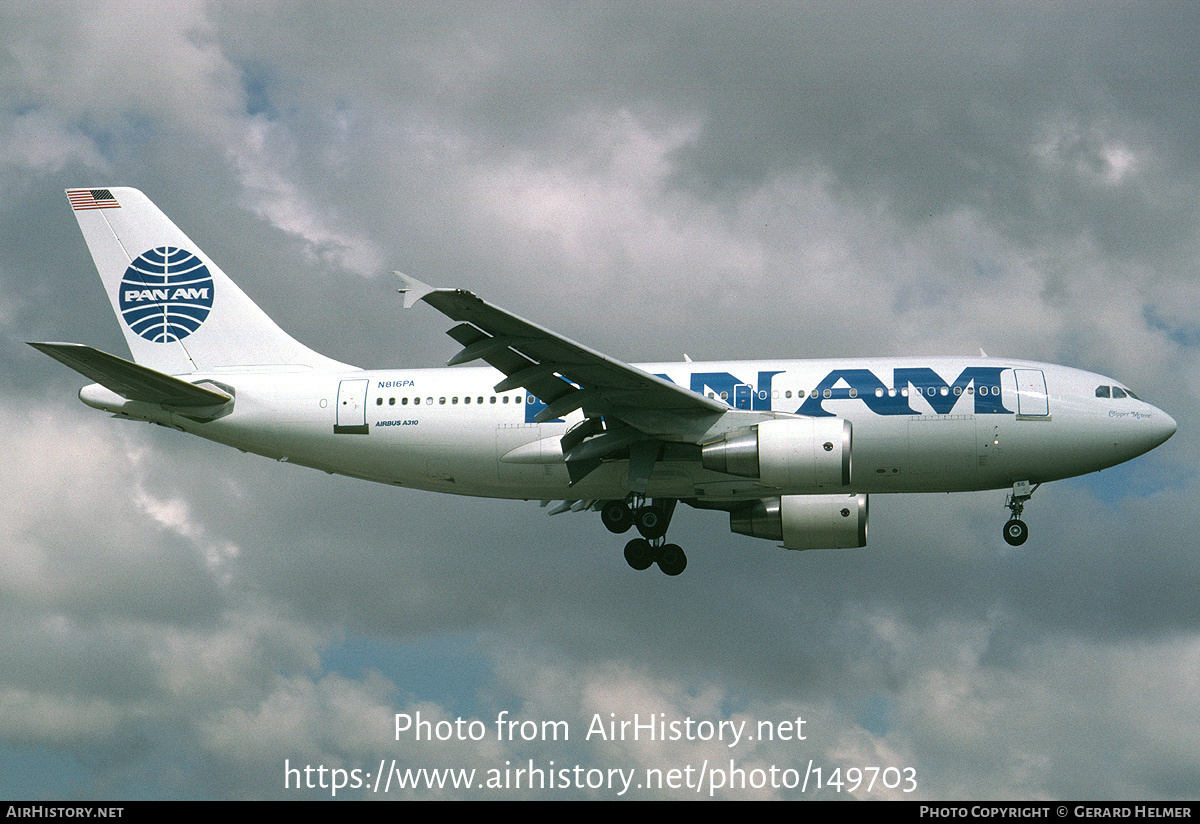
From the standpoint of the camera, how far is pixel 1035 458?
3083 centimetres

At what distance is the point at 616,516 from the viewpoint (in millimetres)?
34375

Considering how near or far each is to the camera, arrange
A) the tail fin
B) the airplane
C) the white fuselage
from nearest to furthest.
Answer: the airplane, the white fuselage, the tail fin

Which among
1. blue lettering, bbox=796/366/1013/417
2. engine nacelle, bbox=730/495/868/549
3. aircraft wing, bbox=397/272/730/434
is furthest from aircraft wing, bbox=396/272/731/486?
engine nacelle, bbox=730/495/868/549

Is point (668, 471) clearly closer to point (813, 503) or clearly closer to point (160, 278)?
point (813, 503)

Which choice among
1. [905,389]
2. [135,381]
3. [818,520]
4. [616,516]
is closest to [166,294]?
[135,381]

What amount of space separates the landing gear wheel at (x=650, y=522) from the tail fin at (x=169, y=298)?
8696mm

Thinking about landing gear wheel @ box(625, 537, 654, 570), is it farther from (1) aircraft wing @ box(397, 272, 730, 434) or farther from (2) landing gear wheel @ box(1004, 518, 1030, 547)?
(2) landing gear wheel @ box(1004, 518, 1030, 547)

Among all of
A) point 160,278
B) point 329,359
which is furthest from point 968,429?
point 160,278

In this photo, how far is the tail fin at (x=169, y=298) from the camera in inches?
1427

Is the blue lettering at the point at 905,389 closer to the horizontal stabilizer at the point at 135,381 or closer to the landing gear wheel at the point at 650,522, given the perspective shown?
the landing gear wheel at the point at 650,522

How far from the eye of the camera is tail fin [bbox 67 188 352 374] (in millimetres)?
36250

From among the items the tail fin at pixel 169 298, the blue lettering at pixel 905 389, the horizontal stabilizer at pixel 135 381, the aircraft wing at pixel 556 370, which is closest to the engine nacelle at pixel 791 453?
the blue lettering at pixel 905 389

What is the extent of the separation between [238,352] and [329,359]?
101 inches

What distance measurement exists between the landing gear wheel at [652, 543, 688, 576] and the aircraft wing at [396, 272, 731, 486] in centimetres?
396
